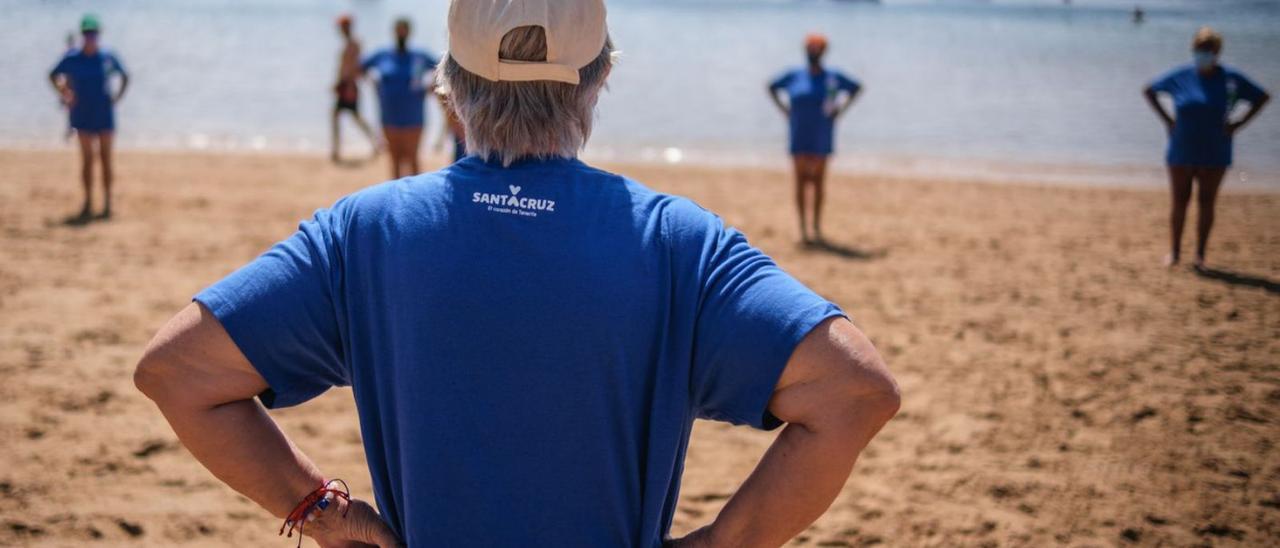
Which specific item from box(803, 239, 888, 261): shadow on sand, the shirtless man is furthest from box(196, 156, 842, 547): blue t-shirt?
the shirtless man

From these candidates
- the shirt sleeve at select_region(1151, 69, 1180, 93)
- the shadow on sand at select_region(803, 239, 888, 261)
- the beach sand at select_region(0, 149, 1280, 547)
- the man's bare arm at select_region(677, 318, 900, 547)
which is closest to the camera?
the man's bare arm at select_region(677, 318, 900, 547)

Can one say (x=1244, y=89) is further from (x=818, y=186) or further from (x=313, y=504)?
(x=313, y=504)

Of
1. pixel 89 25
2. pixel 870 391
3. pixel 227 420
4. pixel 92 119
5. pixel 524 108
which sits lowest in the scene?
pixel 92 119

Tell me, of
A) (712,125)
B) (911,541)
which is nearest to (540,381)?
(911,541)

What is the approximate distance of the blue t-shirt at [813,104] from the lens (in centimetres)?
976

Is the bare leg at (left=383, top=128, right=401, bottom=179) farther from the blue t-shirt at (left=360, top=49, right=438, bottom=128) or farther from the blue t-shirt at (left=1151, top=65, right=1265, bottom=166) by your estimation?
the blue t-shirt at (left=1151, top=65, right=1265, bottom=166)

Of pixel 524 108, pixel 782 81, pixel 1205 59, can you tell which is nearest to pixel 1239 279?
pixel 1205 59

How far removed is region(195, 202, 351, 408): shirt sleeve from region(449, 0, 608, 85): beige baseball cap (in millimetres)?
332

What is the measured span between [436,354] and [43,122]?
21.3 meters

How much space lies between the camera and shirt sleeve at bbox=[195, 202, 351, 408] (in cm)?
138

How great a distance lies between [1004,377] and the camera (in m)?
6.24

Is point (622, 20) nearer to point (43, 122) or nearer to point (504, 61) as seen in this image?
point (43, 122)

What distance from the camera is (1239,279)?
852 centimetres

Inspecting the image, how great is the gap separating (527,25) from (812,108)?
28.5 ft
